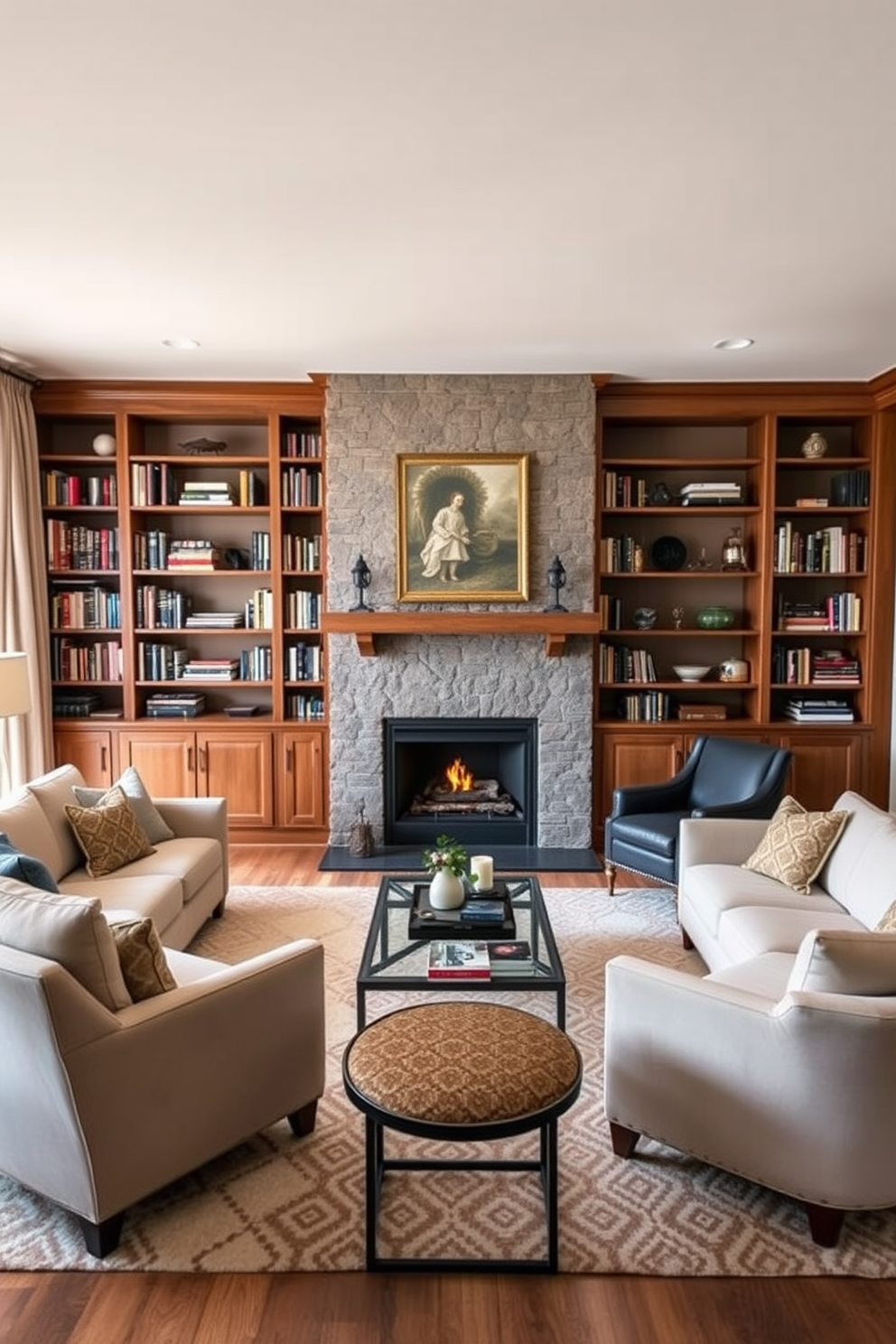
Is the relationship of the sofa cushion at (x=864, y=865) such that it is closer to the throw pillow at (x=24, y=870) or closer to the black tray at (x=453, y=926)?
Result: the black tray at (x=453, y=926)

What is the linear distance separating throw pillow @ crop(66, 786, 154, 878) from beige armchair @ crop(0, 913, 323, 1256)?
1411mm

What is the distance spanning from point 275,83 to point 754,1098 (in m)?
2.68

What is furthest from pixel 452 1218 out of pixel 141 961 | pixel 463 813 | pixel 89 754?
pixel 89 754

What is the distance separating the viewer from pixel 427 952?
2791 millimetres

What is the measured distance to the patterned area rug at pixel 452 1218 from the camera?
2.00 metres

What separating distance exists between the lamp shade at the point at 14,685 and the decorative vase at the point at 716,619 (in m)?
3.79

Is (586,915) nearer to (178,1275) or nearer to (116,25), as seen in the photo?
(178,1275)

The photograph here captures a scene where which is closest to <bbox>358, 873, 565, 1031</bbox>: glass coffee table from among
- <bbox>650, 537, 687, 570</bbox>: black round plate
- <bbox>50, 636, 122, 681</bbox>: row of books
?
<bbox>650, 537, 687, 570</bbox>: black round plate

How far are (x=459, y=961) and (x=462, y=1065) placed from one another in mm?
706

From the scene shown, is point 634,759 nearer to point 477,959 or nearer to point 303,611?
point 303,611

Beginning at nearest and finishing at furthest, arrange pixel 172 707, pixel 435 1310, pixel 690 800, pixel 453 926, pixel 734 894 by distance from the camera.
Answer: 1. pixel 435 1310
2. pixel 453 926
3. pixel 734 894
4. pixel 690 800
5. pixel 172 707

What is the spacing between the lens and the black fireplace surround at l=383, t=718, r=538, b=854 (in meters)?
5.07

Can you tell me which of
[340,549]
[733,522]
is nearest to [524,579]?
[340,549]

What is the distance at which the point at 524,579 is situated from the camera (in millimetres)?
4891
